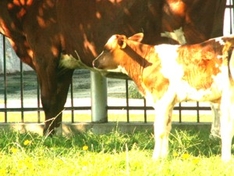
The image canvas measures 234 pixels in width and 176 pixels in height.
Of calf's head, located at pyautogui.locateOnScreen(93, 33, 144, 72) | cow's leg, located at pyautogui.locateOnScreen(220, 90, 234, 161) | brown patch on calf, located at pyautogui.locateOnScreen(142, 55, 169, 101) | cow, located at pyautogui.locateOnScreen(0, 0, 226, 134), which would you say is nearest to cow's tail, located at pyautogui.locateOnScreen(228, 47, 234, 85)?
cow's leg, located at pyautogui.locateOnScreen(220, 90, 234, 161)

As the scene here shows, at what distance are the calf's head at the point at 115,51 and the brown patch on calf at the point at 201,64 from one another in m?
0.61

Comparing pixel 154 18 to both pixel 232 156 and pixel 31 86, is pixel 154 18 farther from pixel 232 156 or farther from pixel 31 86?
pixel 31 86

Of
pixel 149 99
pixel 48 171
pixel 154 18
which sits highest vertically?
pixel 154 18

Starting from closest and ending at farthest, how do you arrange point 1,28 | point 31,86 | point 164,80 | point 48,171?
point 48,171
point 164,80
point 1,28
point 31,86

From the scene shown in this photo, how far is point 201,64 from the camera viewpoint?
8.43m

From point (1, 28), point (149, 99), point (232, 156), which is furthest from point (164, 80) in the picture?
point (1, 28)

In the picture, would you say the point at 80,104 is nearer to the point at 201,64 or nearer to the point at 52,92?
the point at 52,92

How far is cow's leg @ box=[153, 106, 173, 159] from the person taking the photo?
8.45 metres

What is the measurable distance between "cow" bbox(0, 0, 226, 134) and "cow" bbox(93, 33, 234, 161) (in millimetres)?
1177

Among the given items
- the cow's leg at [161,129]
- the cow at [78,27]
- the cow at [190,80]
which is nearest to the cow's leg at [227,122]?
the cow at [190,80]

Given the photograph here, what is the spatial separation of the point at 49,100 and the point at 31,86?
13.7 m

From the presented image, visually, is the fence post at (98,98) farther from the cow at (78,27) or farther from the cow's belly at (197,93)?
the cow's belly at (197,93)

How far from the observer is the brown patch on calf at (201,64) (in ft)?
27.5

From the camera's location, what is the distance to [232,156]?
8.61 meters
